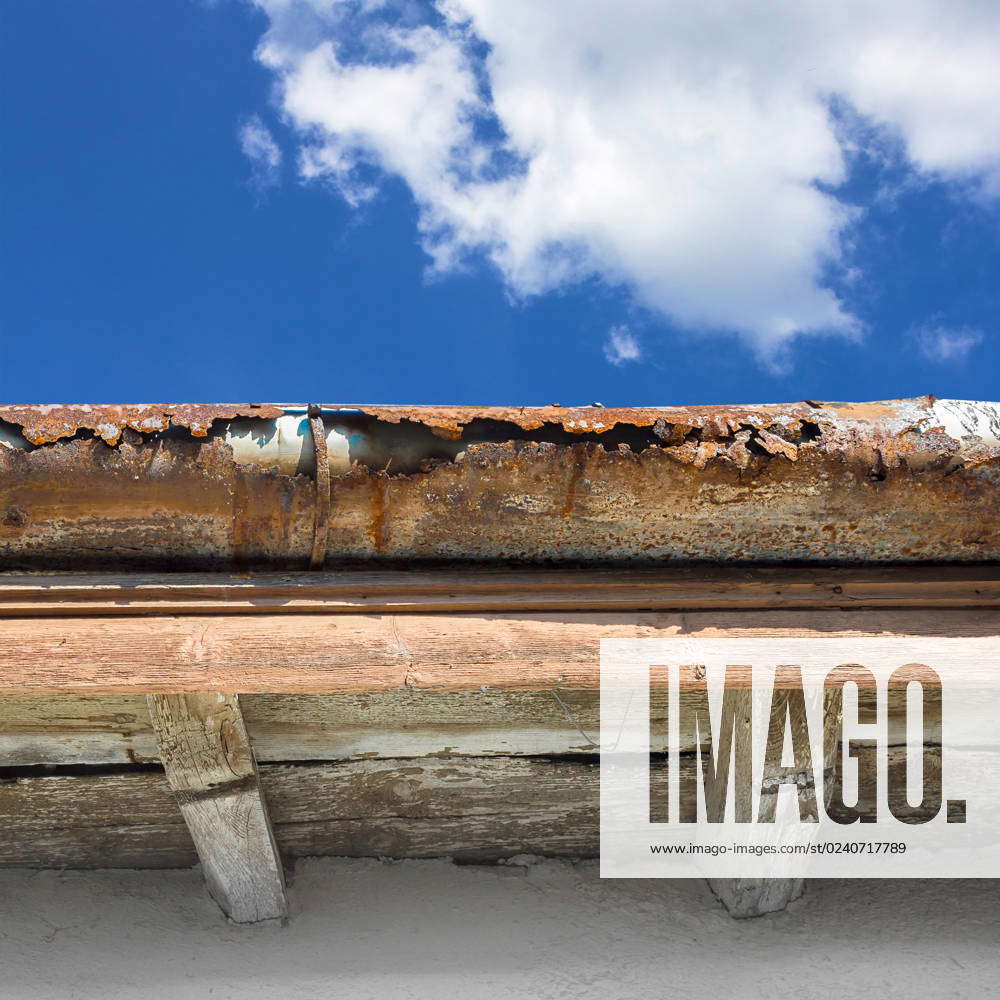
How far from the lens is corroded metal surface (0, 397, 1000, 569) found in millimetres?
1316

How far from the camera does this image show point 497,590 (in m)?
1.39

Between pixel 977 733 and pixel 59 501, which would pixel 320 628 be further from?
pixel 977 733

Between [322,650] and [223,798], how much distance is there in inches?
23.7

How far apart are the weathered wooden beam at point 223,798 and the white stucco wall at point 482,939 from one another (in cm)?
11

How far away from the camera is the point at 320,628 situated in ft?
4.30

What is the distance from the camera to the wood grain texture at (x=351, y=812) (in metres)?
1.87

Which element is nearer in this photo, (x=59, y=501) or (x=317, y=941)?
(x=59, y=501)

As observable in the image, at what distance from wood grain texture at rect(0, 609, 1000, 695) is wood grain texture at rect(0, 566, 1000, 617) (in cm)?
2

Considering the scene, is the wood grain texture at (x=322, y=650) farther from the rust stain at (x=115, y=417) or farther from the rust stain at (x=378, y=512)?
the rust stain at (x=115, y=417)

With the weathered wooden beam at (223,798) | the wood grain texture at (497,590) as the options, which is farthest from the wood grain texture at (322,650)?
the weathered wooden beam at (223,798)

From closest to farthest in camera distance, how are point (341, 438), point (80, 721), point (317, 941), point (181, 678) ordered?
point (181, 678) → point (341, 438) → point (80, 721) → point (317, 941)

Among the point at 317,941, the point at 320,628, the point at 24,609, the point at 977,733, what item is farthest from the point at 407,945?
the point at 977,733

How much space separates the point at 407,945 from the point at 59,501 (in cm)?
127

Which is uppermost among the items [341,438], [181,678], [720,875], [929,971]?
[341,438]
